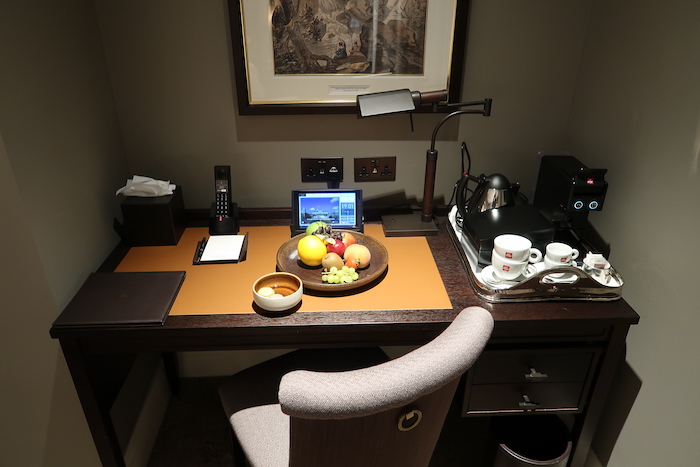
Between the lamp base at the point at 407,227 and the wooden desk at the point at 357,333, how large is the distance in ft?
0.92

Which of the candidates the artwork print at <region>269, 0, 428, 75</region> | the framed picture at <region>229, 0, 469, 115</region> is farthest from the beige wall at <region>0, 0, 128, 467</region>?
the artwork print at <region>269, 0, 428, 75</region>

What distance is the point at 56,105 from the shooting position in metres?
1.26

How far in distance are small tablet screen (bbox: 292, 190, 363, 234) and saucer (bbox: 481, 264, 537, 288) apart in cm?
45

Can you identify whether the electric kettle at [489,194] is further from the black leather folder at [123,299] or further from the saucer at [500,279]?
the black leather folder at [123,299]

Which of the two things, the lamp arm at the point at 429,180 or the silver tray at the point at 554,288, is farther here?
the lamp arm at the point at 429,180

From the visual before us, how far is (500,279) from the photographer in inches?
51.0

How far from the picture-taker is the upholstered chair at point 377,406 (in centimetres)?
78

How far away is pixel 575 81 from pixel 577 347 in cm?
85

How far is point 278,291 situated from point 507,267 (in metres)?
0.60

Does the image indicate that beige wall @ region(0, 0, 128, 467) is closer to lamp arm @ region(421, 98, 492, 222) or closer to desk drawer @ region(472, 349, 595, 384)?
lamp arm @ region(421, 98, 492, 222)

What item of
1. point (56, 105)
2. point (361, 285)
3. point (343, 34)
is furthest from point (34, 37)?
point (361, 285)

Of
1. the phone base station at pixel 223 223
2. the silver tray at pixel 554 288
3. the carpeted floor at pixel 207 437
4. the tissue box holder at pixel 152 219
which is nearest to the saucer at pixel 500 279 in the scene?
the silver tray at pixel 554 288

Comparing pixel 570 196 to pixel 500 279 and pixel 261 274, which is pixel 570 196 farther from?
pixel 261 274

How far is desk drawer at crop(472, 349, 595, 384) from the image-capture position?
1312 mm
